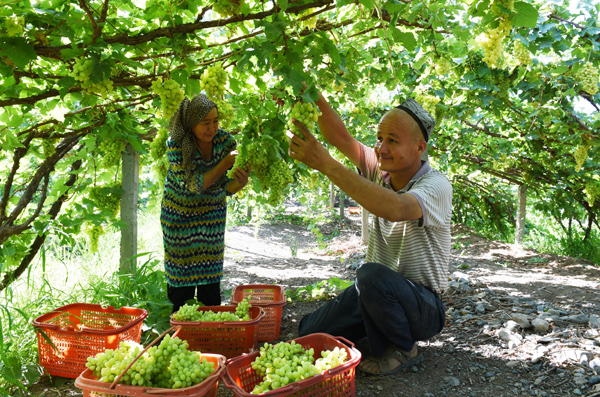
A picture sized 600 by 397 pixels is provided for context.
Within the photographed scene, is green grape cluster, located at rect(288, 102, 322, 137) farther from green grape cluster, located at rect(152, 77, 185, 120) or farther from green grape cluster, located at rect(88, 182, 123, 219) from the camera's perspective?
green grape cluster, located at rect(88, 182, 123, 219)

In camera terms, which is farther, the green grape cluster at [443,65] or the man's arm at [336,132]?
the green grape cluster at [443,65]

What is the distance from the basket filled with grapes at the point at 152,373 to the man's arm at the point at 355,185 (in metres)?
1.04

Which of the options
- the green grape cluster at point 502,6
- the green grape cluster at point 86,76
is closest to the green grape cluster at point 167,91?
the green grape cluster at point 86,76

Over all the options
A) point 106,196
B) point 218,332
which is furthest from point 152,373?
point 106,196

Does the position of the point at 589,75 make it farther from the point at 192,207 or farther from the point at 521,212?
the point at 521,212

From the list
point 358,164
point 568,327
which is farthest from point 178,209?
point 568,327

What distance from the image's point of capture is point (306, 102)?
1.73 metres

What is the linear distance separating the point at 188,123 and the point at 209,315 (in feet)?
4.41

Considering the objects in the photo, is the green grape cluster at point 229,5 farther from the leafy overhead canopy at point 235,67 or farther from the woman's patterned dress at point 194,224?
the woman's patterned dress at point 194,224

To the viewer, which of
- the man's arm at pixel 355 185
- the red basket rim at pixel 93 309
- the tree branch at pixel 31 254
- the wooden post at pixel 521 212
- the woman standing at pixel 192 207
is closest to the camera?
the man's arm at pixel 355 185

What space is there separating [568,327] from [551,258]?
481 cm

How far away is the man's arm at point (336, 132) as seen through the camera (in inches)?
107

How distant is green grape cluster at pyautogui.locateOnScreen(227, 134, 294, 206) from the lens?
6.61 feet

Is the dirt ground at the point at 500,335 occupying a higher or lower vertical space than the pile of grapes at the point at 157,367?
lower
